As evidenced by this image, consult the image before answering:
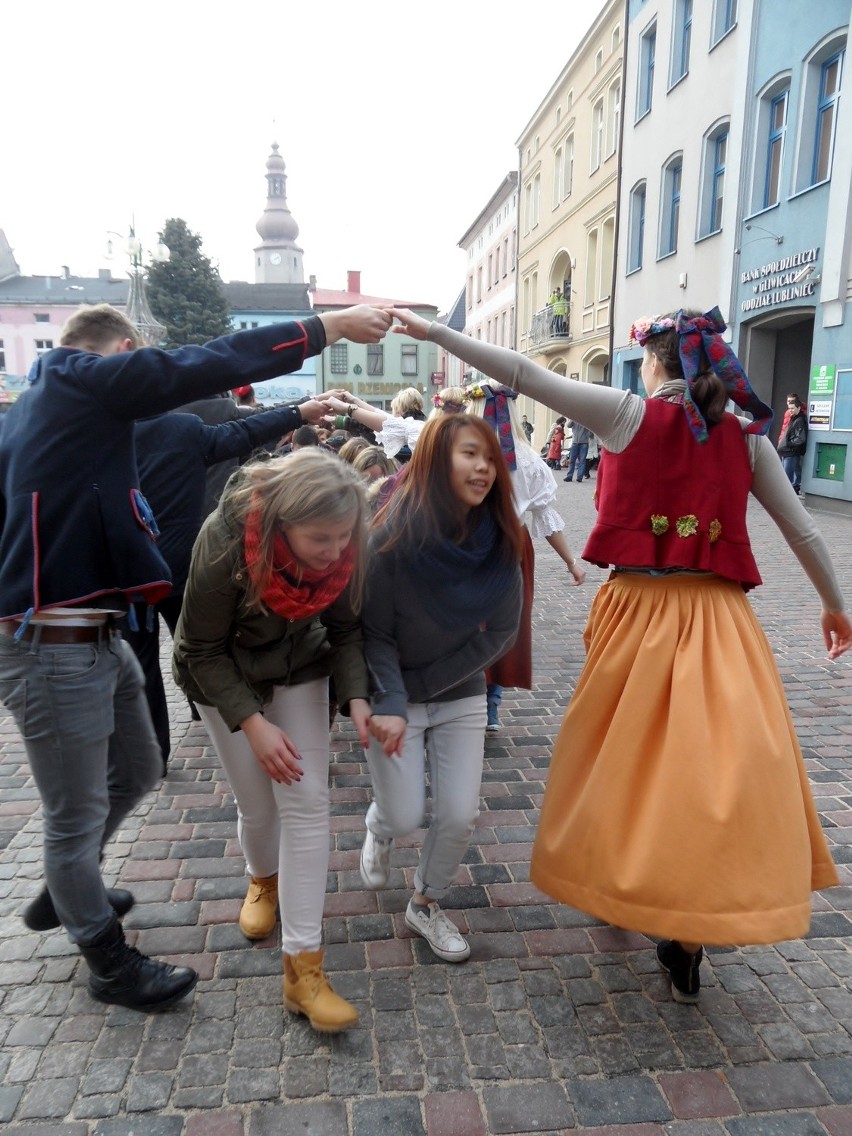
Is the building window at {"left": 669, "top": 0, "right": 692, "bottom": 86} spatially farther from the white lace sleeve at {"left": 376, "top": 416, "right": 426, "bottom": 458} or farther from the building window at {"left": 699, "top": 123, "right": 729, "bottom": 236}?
the white lace sleeve at {"left": 376, "top": 416, "right": 426, "bottom": 458}

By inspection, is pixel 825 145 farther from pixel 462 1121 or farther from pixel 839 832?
pixel 462 1121

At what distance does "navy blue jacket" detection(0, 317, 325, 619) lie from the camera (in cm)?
209

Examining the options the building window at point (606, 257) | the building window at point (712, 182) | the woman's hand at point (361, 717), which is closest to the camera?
the woman's hand at point (361, 717)

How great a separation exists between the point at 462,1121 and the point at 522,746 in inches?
99.6

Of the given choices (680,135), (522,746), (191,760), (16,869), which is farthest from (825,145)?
(16,869)

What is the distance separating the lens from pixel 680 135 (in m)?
18.4

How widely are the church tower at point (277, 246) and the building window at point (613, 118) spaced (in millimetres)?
81673

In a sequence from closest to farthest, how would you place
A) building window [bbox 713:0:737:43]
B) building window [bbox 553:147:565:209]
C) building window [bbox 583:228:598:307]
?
1. building window [bbox 713:0:737:43]
2. building window [bbox 583:228:598:307]
3. building window [bbox 553:147:565:209]

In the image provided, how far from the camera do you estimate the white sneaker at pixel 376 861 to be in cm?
286

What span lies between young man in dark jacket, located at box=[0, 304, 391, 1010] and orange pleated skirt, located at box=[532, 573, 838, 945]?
118 centimetres

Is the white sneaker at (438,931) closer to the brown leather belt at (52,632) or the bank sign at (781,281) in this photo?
the brown leather belt at (52,632)

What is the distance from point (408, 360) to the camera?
196 ft

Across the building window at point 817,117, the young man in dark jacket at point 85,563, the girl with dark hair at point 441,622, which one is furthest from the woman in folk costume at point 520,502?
the building window at point 817,117

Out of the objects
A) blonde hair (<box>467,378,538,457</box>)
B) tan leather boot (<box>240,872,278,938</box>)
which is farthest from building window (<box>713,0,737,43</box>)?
tan leather boot (<box>240,872,278,938</box>)
